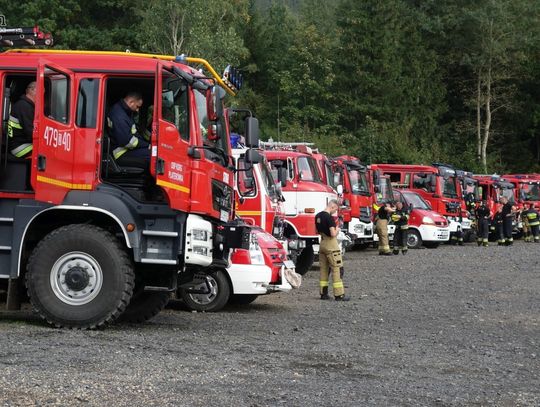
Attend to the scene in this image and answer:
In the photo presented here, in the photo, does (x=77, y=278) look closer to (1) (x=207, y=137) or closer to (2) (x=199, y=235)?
(2) (x=199, y=235)

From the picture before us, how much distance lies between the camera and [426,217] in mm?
31375

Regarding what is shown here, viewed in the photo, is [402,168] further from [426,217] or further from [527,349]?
[527,349]

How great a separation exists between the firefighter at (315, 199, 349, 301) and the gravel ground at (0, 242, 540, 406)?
0.29 metres

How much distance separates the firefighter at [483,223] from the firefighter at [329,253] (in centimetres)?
2087

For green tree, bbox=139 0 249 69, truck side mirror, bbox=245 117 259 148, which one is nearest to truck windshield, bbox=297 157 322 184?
truck side mirror, bbox=245 117 259 148

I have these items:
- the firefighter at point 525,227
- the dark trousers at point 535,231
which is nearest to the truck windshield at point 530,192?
the firefighter at point 525,227

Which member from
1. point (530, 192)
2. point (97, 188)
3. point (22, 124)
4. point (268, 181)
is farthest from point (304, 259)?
point (530, 192)

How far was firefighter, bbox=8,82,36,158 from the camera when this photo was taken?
10664mm

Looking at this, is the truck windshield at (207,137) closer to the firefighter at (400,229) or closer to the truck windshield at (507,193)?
the firefighter at (400,229)

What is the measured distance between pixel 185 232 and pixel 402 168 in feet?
79.0

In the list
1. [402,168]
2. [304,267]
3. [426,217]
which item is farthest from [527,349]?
[402,168]

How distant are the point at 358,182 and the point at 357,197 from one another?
0.90 m

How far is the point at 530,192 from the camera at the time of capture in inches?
1655

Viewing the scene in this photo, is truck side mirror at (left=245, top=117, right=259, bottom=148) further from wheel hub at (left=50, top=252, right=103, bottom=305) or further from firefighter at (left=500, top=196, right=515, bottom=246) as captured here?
firefighter at (left=500, top=196, right=515, bottom=246)
